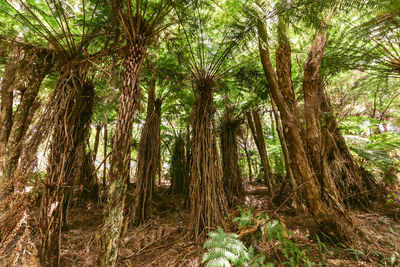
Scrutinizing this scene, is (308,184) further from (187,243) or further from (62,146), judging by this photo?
(62,146)

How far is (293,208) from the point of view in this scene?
3283 mm

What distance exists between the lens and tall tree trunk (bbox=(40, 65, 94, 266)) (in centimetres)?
159

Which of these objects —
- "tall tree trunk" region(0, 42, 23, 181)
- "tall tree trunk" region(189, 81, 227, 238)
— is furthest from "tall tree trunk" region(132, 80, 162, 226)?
"tall tree trunk" region(0, 42, 23, 181)

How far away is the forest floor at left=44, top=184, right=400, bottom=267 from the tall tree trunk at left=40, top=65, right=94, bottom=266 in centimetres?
39

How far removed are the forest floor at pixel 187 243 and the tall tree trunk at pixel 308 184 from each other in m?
0.21

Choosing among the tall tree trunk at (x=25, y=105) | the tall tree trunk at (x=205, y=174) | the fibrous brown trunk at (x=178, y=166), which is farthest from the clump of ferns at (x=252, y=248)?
the tall tree trunk at (x=25, y=105)

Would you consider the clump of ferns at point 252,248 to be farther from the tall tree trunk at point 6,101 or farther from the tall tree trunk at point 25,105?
the tall tree trunk at point 6,101

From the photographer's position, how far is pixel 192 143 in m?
2.69

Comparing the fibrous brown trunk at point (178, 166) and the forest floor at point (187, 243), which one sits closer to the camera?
the forest floor at point (187, 243)

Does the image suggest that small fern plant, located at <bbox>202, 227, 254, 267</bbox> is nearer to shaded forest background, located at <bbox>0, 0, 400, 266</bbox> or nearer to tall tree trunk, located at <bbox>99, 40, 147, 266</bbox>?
shaded forest background, located at <bbox>0, 0, 400, 266</bbox>

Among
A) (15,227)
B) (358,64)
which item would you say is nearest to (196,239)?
(15,227)

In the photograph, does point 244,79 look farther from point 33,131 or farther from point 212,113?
point 33,131

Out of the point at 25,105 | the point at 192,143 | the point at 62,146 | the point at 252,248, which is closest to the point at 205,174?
the point at 192,143

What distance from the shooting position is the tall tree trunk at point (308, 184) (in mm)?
2061
